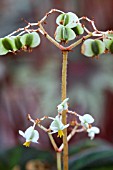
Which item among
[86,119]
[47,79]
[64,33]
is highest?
[64,33]

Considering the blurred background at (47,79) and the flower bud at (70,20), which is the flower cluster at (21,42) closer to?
the flower bud at (70,20)

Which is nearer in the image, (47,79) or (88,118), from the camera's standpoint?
(88,118)

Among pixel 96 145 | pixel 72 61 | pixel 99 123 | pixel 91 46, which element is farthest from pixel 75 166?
pixel 72 61

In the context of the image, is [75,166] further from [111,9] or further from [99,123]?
[111,9]

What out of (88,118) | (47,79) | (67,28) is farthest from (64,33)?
(47,79)

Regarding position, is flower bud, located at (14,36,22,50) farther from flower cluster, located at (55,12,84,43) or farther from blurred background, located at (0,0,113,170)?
blurred background, located at (0,0,113,170)

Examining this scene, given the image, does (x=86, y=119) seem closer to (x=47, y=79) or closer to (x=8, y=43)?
(x=8, y=43)
